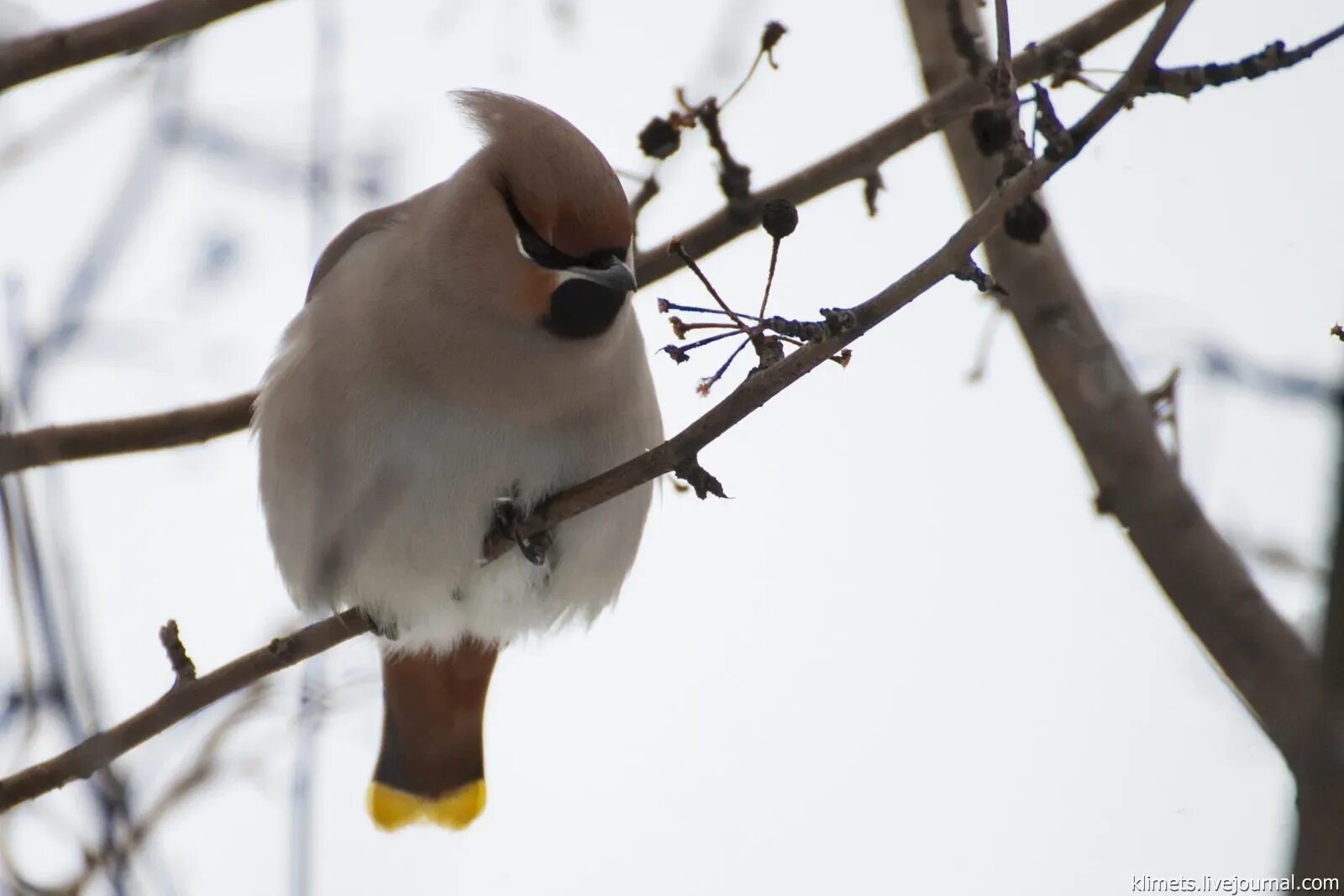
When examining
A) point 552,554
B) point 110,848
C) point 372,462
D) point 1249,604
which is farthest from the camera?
point 552,554

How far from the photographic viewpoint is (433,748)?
4199mm

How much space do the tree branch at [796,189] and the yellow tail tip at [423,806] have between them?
1117mm

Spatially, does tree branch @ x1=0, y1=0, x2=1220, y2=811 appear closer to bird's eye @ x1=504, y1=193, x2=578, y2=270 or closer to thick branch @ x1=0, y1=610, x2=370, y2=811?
thick branch @ x1=0, y1=610, x2=370, y2=811

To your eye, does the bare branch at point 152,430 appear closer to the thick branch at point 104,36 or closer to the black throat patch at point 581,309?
the thick branch at point 104,36

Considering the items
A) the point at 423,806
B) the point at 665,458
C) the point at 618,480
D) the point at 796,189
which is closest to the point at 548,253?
the point at 796,189

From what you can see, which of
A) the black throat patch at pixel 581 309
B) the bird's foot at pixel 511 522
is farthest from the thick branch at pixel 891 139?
the bird's foot at pixel 511 522

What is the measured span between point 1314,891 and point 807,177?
2.55m

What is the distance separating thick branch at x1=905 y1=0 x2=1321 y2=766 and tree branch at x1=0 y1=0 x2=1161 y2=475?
305 millimetres

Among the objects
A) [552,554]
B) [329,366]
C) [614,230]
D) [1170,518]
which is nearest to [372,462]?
[329,366]

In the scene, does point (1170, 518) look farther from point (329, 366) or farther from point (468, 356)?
point (329, 366)

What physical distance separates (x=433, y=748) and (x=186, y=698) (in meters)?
1.45

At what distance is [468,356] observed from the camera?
3248 mm

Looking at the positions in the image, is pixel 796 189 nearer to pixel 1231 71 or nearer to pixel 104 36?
pixel 1231 71

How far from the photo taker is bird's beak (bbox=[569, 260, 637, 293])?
299cm
